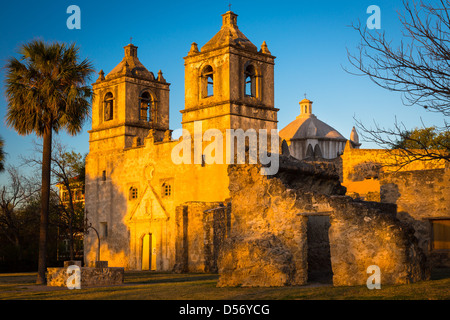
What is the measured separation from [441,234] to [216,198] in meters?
12.8

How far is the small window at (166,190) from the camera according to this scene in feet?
115

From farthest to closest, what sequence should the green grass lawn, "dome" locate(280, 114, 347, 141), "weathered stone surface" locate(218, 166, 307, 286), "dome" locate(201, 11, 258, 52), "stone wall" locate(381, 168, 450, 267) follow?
"dome" locate(280, 114, 347, 141) → "dome" locate(201, 11, 258, 52) → "stone wall" locate(381, 168, 450, 267) → "weathered stone surface" locate(218, 166, 307, 286) → the green grass lawn

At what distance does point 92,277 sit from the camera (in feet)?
58.9

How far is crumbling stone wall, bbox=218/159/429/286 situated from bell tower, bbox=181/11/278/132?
17.6 meters

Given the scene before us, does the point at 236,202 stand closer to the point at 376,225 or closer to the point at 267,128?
the point at 376,225

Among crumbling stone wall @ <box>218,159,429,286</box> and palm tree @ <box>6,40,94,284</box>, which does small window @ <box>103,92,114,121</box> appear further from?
crumbling stone wall @ <box>218,159,429,286</box>

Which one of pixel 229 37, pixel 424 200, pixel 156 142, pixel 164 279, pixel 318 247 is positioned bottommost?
pixel 164 279

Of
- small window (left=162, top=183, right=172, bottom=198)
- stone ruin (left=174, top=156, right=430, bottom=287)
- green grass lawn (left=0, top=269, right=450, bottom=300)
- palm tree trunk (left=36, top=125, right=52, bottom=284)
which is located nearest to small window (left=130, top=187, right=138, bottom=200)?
small window (left=162, top=183, right=172, bottom=198)

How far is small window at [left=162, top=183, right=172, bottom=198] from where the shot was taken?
34969 millimetres

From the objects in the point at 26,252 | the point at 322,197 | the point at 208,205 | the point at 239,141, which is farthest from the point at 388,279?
the point at 26,252

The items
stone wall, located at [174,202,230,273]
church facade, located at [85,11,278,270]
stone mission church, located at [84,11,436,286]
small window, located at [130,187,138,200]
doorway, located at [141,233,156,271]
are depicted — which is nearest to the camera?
stone mission church, located at [84,11,436,286]

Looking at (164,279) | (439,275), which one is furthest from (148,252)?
(439,275)
